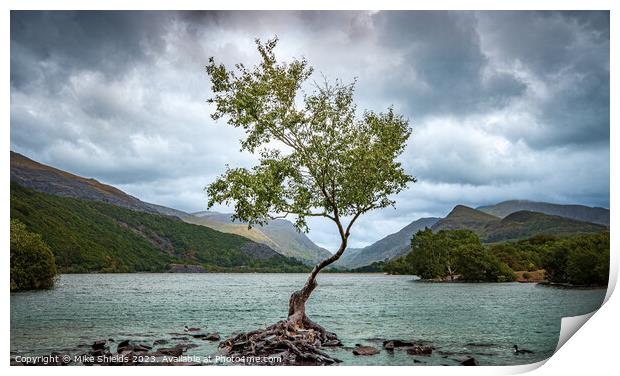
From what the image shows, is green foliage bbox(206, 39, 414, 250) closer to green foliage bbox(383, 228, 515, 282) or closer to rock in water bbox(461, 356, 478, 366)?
rock in water bbox(461, 356, 478, 366)

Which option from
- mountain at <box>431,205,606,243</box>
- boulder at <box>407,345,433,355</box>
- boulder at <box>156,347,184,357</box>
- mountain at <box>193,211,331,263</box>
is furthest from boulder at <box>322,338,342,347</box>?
mountain at <box>193,211,331,263</box>

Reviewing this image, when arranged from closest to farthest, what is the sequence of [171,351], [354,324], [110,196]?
[171,351]
[354,324]
[110,196]

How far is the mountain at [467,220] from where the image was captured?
99250mm

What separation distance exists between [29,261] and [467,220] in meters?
87.0

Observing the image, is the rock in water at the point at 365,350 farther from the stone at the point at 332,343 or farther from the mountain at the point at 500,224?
the mountain at the point at 500,224

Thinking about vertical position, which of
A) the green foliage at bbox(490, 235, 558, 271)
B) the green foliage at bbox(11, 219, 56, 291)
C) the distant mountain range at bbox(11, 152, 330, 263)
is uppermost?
the distant mountain range at bbox(11, 152, 330, 263)

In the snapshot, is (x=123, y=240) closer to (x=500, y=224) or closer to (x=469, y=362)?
(x=469, y=362)

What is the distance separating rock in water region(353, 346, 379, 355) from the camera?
15.6 meters

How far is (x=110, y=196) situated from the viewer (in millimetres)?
81938

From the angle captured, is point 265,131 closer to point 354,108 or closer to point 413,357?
point 354,108

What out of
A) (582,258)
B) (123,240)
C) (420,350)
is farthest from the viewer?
(123,240)

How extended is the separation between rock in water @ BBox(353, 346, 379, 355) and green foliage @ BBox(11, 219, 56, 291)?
90.9 ft

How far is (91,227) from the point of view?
7038 cm

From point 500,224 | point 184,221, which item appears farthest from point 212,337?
point 500,224
